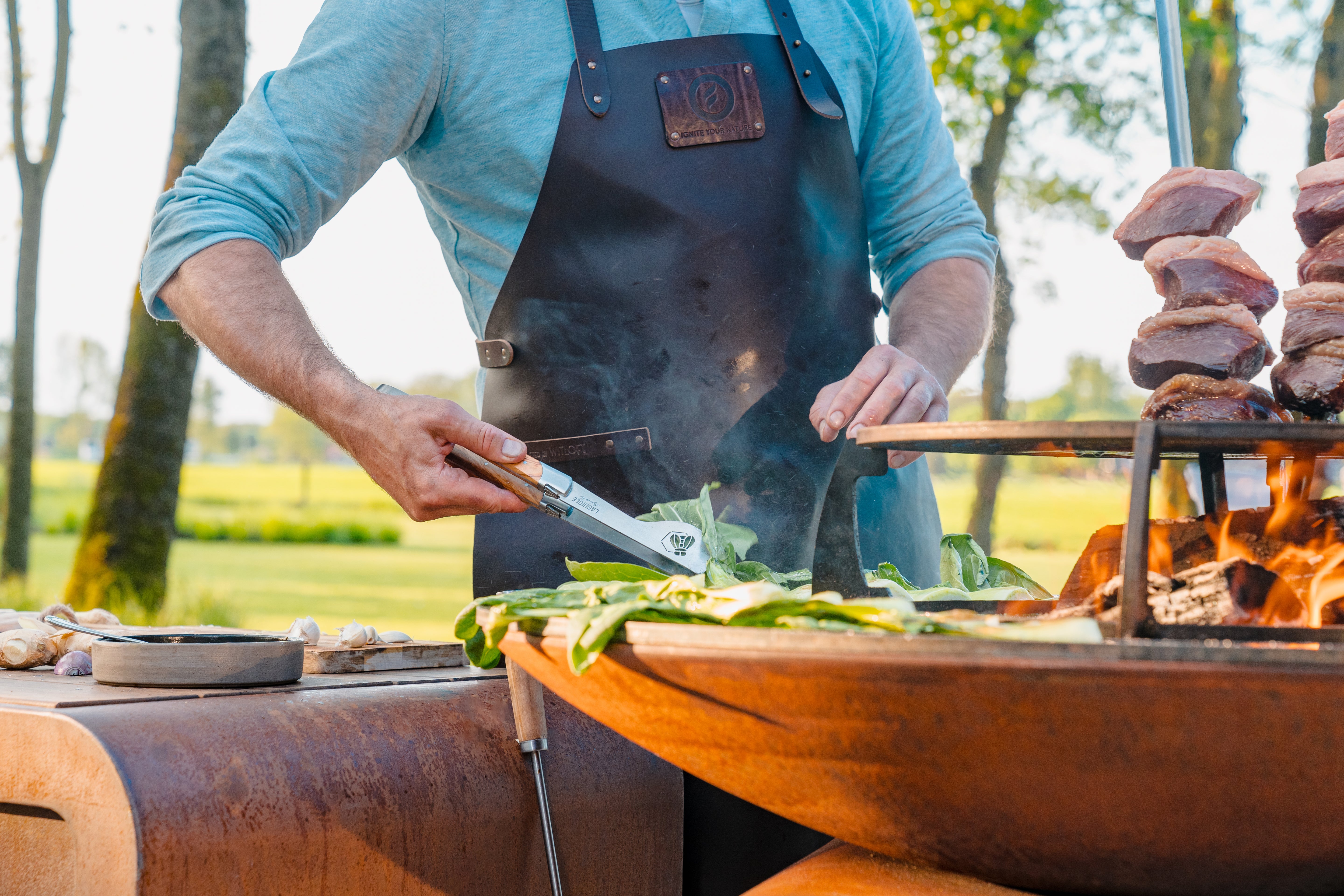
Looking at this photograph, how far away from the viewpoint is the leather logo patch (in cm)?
194

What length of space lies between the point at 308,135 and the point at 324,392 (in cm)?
48

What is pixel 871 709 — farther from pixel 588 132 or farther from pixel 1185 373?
pixel 588 132

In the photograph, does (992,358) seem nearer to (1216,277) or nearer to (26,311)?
(26,311)

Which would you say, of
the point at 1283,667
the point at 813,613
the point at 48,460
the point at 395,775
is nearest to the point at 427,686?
the point at 395,775

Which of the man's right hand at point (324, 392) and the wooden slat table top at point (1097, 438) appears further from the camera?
the man's right hand at point (324, 392)

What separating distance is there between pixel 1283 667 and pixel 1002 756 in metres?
0.19

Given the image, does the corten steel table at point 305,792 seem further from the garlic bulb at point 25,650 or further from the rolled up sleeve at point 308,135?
the rolled up sleeve at point 308,135

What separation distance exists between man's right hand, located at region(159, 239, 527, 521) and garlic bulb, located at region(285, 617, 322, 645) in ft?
0.91

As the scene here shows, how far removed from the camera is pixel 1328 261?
Answer: 1.20m

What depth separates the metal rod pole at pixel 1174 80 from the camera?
1.36 meters

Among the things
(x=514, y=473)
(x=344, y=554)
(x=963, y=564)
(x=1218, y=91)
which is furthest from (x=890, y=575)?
(x=344, y=554)

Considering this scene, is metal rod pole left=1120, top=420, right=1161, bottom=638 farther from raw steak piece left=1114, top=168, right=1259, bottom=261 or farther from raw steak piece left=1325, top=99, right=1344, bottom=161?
raw steak piece left=1325, top=99, right=1344, bottom=161

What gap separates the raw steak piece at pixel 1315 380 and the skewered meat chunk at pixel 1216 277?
77mm

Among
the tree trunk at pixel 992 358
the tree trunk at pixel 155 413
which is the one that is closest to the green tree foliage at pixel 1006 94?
the tree trunk at pixel 992 358
